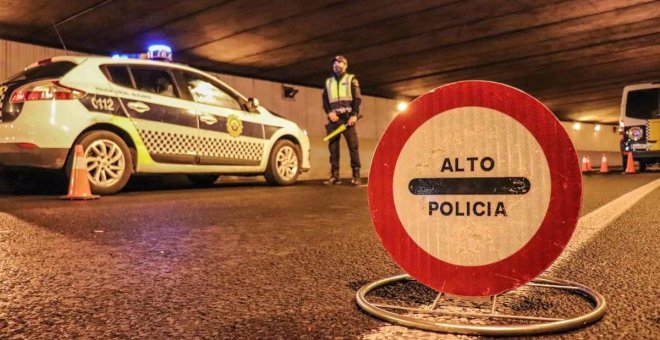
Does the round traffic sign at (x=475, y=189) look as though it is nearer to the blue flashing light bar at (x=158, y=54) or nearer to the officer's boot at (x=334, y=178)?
the blue flashing light bar at (x=158, y=54)

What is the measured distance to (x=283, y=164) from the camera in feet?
31.1

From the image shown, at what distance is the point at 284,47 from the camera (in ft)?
40.0

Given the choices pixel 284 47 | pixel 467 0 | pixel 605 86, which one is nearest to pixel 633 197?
pixel 467 0

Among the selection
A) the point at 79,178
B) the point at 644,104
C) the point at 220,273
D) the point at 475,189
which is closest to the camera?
the point at 475,189

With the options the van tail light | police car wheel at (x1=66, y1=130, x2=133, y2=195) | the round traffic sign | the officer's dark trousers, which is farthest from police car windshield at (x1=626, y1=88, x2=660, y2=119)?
the round traffic sign

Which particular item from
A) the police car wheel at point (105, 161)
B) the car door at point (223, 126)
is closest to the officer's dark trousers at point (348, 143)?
the car door at point (223, 126)

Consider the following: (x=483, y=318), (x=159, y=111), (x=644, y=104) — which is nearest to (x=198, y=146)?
(x=159, y=111)

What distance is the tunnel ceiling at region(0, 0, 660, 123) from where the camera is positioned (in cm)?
966

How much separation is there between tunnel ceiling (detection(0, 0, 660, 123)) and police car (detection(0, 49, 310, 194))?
1977mm

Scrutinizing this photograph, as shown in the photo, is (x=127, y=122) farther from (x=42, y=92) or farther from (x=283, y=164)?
(x=283, y=164)

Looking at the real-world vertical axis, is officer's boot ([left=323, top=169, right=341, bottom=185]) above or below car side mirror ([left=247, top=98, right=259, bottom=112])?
below

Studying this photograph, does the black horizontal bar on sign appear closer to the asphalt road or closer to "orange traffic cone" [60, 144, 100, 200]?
the asphalt road

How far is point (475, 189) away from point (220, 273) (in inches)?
53.2

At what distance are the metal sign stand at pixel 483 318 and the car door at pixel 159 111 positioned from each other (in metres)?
5.70
